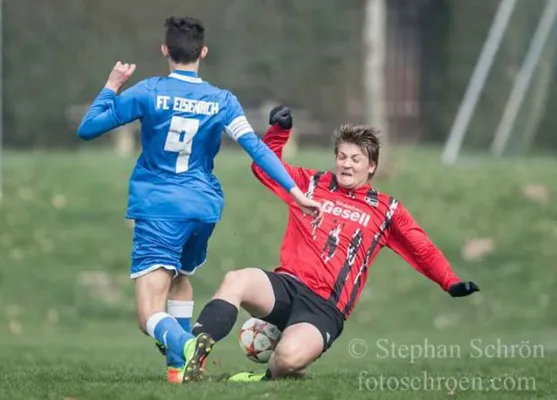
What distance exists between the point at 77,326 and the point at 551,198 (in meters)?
6.85

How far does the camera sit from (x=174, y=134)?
7102mm

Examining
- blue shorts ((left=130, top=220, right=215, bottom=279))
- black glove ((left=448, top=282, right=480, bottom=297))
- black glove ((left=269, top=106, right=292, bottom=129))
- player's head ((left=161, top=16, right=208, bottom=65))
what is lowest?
black glove ((left=448, top=282, right=480, bottom=297))

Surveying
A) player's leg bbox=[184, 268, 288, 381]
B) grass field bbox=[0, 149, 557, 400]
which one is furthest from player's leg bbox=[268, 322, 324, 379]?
grass field bbox=[0, 149, 557, 400]

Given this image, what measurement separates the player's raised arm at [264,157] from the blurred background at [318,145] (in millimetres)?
5493

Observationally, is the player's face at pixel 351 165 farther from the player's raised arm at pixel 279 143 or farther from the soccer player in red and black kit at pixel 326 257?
the player's raised arm at pixel 279 143

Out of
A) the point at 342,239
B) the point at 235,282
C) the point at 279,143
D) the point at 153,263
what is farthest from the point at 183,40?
the point at 342,239

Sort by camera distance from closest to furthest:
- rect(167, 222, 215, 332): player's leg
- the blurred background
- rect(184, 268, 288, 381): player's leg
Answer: rect(184, 268, 288, 381): player's leg
rect(167, 222, 215, 332): player's leg
the blurred background

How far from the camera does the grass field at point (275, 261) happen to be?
13312 mm

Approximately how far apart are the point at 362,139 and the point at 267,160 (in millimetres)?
795

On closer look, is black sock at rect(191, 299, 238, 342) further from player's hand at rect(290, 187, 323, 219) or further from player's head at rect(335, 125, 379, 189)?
player's head at rect(335, 125, 379, 189)

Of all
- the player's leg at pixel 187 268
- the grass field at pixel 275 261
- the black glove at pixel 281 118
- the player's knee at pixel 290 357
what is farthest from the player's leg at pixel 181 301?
the grass field at pixel 275 261

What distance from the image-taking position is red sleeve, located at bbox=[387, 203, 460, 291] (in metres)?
7.50

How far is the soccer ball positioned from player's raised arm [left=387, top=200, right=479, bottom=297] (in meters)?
0.87

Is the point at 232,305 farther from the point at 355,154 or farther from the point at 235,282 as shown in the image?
the point at 355,154
